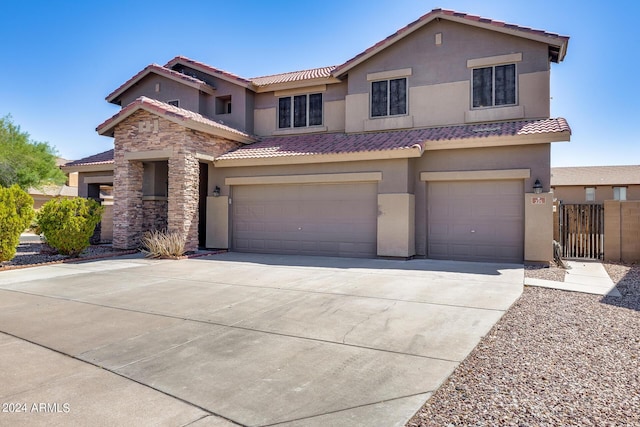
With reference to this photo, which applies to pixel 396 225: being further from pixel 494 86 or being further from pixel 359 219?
pixel 494 86

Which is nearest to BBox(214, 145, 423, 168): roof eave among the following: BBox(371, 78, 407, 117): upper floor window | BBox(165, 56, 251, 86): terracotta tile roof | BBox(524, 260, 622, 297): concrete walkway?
BBox(371, 78, 407, 117): upper floor window

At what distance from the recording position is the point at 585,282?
991 cm

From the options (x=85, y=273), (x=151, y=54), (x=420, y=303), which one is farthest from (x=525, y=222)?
(x=151, y=54)

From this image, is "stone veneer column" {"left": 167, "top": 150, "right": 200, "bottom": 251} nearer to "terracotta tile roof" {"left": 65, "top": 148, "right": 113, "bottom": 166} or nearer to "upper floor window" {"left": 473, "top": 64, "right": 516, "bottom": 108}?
"terracotta tile roof" {"left": 65, "top": 148, "right": 113, "bottom": 166}

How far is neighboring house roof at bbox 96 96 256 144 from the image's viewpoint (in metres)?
14.8

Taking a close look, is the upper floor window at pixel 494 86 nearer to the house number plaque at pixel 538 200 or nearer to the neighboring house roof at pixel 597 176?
the house number plaque at pixel 538 200

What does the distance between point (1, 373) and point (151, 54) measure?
2046 centimetres

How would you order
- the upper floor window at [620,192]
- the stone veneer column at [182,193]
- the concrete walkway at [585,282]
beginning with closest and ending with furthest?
the concrete walkway at [585,282]
the stone veneer column at [182,193]
the upper floor window at [620,192]

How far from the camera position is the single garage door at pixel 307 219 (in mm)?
14711

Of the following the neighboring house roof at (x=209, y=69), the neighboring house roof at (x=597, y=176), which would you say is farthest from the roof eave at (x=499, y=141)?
the neighboring house roof at (x=597, y=176)

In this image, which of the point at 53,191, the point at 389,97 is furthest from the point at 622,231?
the point at 53,191

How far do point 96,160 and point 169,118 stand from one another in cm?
803

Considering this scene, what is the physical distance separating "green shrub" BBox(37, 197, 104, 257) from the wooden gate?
16.7 metres

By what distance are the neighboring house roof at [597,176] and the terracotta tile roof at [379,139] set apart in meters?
30.6
